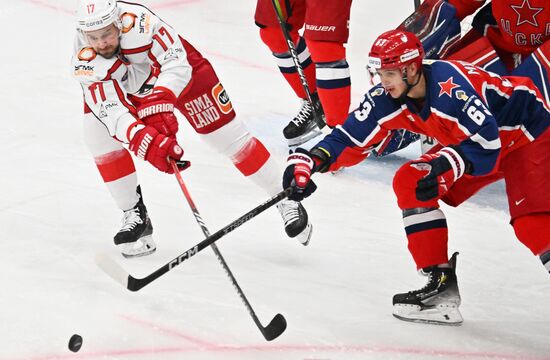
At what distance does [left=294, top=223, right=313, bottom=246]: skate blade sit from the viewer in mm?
3967

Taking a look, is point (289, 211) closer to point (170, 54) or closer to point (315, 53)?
point (170, 54)

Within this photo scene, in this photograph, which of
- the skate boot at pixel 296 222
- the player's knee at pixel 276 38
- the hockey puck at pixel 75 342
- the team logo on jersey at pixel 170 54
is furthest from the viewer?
the player's knee at pixel 276 38

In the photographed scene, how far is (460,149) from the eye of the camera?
3053 mm

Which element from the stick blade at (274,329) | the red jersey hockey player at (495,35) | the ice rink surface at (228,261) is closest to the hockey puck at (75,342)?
the ice rink surface at (228,261)

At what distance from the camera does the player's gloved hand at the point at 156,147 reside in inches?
130

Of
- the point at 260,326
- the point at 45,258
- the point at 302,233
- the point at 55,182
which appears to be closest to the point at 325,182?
the point at 302,233

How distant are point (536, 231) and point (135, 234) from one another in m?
1.46

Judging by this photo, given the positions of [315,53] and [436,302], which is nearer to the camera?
[436,302]

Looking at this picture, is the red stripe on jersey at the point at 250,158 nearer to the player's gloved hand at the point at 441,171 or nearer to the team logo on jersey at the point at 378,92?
the team logo on jersey at the point at 378,92

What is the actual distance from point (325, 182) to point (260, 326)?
188cm

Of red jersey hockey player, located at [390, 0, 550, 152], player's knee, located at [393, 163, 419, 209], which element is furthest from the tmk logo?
red jersey hockey player, located at [390, 0, 550, 152]

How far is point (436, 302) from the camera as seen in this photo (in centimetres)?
331

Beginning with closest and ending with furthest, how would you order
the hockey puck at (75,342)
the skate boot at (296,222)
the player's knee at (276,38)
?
the hockey puck at (75,342)
the skate boot at (296,222)
the player's knee at (276,38)

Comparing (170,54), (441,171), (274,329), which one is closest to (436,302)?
(441,171)
